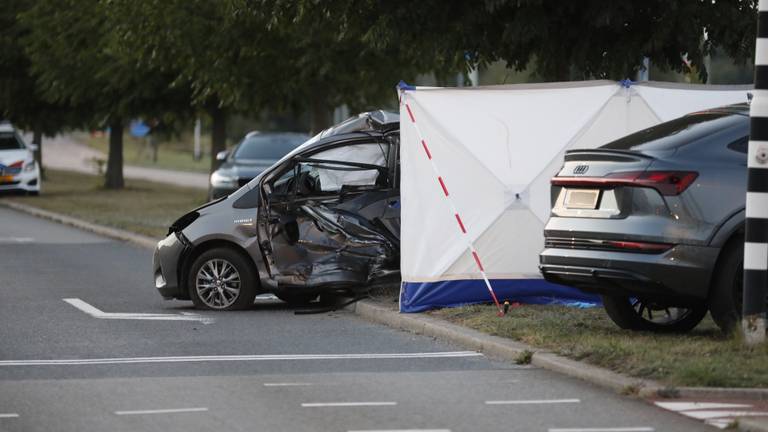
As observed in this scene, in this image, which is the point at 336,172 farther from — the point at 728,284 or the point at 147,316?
the point at 728,284

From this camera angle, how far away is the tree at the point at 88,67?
108 ft

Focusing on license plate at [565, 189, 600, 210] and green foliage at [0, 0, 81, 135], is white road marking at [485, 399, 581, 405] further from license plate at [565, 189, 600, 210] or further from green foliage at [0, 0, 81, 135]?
green foliage at [0, 0, 81, 135]

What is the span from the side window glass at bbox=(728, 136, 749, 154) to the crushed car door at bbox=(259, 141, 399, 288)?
156 inches

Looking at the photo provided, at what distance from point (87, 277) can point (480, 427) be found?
35.2 ft

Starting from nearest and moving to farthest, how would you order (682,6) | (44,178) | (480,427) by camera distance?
(480,427), (682,6), (44,178)

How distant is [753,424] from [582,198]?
3.31 metres

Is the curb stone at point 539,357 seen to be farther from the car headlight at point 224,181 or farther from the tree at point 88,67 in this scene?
the tree at point 88,67

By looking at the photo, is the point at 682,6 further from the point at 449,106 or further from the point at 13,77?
the point at 13,77

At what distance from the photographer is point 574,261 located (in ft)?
35.5

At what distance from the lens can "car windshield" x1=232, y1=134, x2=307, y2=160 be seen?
29938 mm

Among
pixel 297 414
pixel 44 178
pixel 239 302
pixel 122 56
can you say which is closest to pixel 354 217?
pixel 239 302

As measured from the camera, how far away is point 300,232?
14.0 metres

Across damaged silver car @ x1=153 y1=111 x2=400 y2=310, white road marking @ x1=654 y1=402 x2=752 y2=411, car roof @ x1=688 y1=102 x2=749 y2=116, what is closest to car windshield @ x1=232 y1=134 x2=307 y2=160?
damaged silver car @ x1=153 y1=111 x2=400 y2=310

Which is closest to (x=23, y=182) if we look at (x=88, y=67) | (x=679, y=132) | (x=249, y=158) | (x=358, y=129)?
(x=88, y=67)
